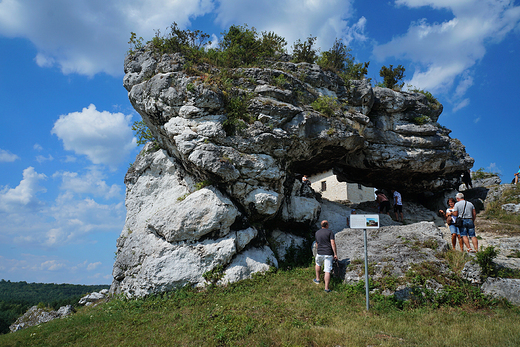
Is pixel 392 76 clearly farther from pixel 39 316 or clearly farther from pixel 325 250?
pixel 39 316

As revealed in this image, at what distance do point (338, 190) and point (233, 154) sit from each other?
65.3 feet

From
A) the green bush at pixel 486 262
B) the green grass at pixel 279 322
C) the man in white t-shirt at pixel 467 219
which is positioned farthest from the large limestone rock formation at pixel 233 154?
the green bush at pixel 486 262

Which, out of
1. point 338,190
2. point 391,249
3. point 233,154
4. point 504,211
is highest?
point 338,190

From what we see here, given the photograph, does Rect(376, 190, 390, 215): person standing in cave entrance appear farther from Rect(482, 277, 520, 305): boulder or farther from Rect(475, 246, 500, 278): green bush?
Rect(482, 277, 520, 305): boulder

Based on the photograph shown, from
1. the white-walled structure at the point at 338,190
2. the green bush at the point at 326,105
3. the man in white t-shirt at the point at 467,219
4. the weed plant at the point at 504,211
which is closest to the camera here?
the man in white t-shirt at the point at 467,219

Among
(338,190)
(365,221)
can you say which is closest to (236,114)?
(365,221)

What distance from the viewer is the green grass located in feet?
19.8

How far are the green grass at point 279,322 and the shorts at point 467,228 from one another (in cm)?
279

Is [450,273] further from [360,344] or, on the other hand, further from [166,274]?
[166,274]

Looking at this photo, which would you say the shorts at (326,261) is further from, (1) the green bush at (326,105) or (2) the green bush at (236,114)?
(1) the green bush at (326,105)

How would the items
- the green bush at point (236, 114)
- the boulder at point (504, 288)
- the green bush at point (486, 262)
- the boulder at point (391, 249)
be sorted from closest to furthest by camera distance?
the boulder at point (504, 288), the green bush at point (486, 262), the boulder at point (391, 249), the green bush at point (236, 114)

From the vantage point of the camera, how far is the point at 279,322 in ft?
23.3

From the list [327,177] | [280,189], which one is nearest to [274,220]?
[280,189]

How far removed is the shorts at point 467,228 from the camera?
9.61 metres
